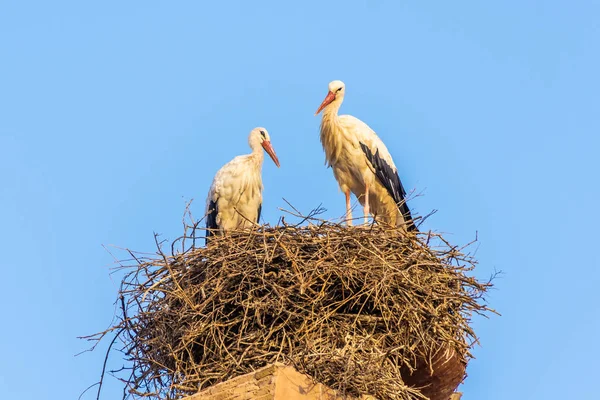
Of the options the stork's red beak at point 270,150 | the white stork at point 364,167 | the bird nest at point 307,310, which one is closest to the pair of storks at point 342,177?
the white stork at point 364,167

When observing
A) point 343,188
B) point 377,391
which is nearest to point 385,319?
point 377,391

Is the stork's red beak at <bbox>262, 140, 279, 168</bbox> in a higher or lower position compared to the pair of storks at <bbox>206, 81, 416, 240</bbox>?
higher

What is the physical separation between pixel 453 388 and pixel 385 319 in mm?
1123

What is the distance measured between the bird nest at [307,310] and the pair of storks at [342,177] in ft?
5.22

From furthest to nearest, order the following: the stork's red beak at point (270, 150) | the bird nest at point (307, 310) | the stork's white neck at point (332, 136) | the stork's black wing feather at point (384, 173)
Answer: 1. the stork's red beak at point (270, 150)
2. the stork's white neck at point (332, 136)
3. the stork's black wing feather at point (384, 173)
4. the bird nest at point (307, 310)

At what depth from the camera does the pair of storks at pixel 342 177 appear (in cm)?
833

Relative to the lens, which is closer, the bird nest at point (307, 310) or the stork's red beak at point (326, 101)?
the bird nest at point (307, 310)

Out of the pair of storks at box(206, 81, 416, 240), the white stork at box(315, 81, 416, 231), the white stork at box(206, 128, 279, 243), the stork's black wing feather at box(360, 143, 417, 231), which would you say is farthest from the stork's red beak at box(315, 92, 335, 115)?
the white stork at box(206, 128, 279, 243)

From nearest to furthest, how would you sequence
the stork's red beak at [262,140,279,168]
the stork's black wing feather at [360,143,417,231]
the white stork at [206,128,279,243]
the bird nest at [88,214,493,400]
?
the bird nest at [88,214,493,400]
the stork's black wing feather at [360,143,417,231]
the white stork at [206,128,279,243]
the stork's red beak at [262,140,279,168]

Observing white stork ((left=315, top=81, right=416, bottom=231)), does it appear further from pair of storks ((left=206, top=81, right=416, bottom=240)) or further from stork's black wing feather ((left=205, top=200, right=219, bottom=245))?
stork's black wing feather ((left=205, top=200, right=219, bottom=245))

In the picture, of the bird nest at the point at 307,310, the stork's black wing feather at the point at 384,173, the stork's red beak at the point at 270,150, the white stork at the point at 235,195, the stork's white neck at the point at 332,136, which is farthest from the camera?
the stork's red beak at the point at 270,150

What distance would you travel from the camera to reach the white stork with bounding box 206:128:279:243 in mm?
8578

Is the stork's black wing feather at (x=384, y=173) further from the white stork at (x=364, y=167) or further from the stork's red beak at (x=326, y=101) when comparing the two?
the stork's red beak at (x=326, y=101)

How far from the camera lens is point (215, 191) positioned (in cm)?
862
